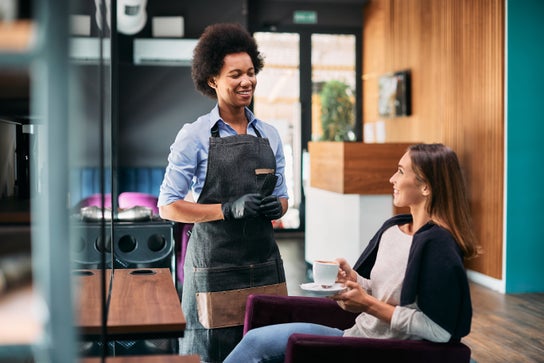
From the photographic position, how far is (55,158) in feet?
2.86

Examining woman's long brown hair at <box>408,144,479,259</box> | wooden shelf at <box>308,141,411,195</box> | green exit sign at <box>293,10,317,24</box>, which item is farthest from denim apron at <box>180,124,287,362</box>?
green exit sign at <box>293,10,317,24</box>

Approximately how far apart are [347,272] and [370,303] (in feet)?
0.98

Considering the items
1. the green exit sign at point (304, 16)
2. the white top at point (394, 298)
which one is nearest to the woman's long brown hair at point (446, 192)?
the white top at point (394, 298)

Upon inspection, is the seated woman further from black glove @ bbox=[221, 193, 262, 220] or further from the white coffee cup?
black glove @ bbox=[221, 193, 262, 220]

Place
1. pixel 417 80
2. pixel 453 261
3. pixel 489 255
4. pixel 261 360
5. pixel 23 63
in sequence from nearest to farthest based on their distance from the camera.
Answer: pixel 23 63 → pixel 453 261 → pixel 261 360 → pixel 489 255 → pixel 417 80

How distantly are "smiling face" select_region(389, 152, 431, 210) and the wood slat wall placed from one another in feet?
13.2

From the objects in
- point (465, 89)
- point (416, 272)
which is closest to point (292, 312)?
point (416, 272)

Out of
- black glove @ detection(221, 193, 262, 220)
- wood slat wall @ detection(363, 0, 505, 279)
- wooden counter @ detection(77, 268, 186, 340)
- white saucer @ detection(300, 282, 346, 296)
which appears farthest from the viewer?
wood slat wall @ detection(363, 0, 505, 279)

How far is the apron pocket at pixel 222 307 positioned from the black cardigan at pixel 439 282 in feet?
2.10

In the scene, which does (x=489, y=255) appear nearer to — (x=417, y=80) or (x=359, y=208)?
(x=359, y=208)

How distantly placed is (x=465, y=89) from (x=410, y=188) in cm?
469

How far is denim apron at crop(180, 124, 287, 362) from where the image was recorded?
97.2 inches

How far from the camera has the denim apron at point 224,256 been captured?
8.10ft

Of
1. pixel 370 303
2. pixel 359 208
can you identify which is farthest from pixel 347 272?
pixel 359 208
